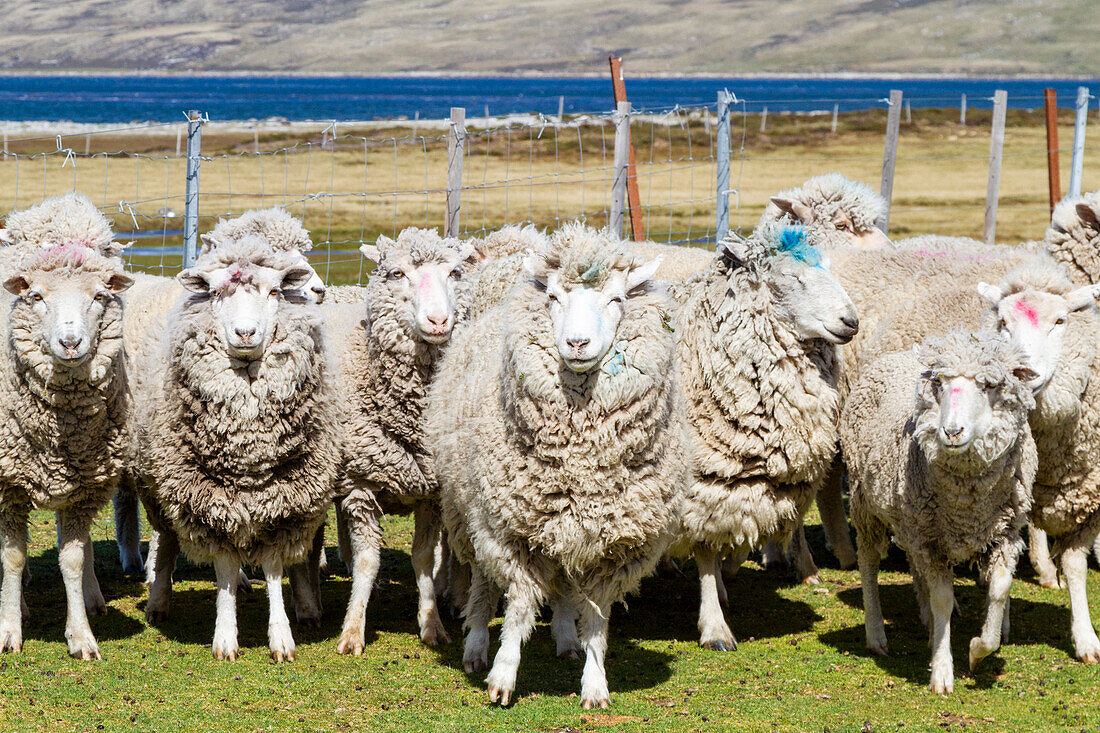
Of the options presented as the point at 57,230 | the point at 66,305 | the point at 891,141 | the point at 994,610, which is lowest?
the point at 994,610

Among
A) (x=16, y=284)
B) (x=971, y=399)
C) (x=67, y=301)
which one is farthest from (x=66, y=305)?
(x=971, y=399)

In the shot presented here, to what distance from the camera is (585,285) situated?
557cm

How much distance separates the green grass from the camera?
5.50m

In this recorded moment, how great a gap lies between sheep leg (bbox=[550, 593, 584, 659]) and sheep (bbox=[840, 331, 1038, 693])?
5.87 ft

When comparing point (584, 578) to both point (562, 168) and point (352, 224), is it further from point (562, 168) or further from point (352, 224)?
point (562, 168)

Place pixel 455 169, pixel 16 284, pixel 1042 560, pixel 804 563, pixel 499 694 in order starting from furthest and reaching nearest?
pixel 455 169
pixel 804 563
pixel 1042 560
pixel 16 284
pixel 499 694

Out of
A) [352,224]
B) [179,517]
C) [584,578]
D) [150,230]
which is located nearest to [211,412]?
[179,517]

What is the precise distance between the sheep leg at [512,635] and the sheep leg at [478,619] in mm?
466

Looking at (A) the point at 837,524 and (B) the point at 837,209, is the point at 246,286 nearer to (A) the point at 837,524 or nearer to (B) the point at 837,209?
(A) the point at 837,524

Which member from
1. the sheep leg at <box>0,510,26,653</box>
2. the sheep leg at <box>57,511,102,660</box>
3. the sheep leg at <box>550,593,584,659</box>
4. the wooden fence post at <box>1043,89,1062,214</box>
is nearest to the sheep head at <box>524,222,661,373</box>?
the sheep leg at <box>550,593,584,659</box>

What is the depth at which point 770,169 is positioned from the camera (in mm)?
39969

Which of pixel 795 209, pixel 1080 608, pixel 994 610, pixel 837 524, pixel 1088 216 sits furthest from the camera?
pixel 795 209

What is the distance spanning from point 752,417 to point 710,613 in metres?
1.19

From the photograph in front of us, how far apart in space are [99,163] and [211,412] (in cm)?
3389
